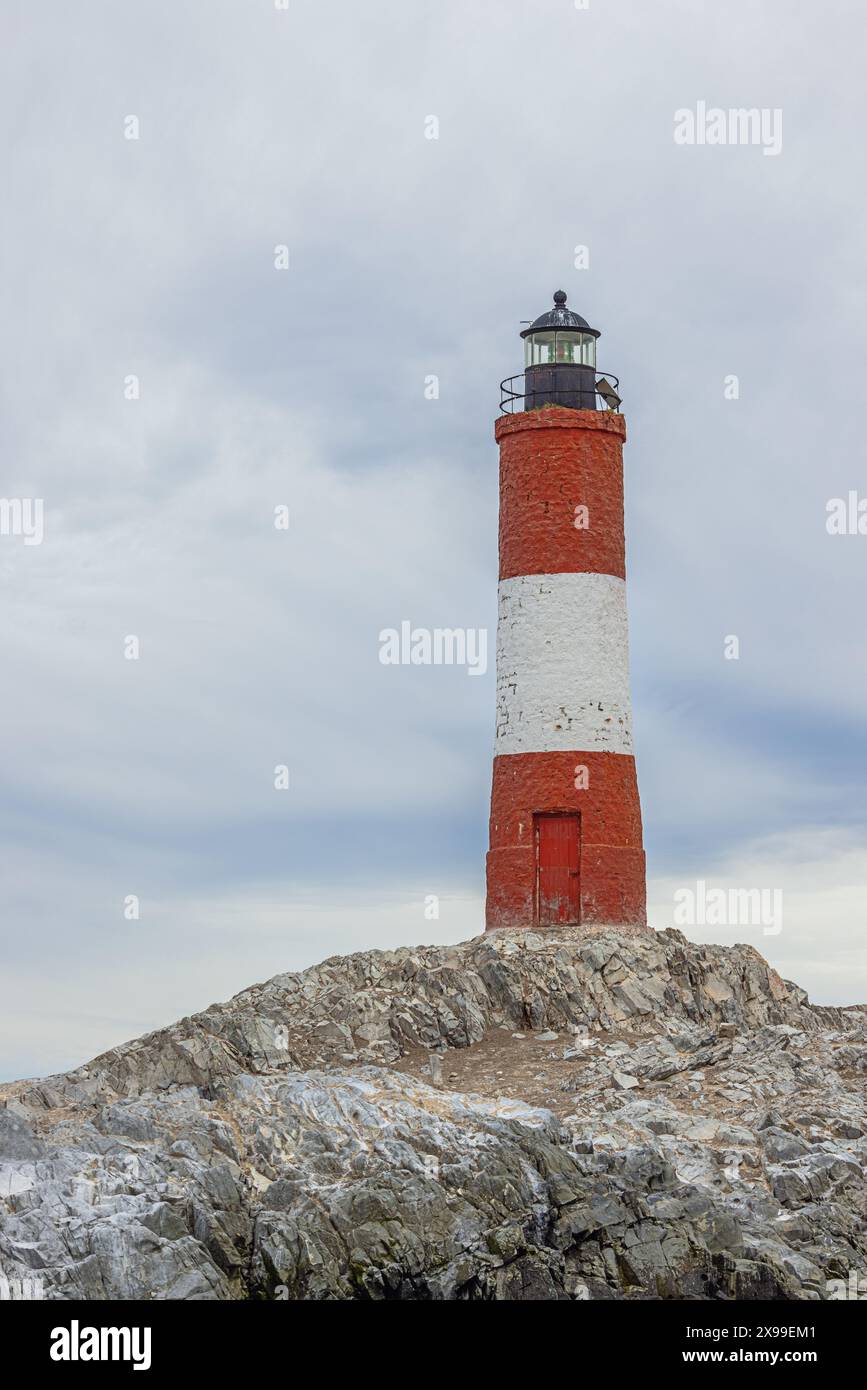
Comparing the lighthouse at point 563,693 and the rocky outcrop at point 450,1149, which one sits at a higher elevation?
the lighthouse at point 563,693

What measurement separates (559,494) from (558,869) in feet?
26.2

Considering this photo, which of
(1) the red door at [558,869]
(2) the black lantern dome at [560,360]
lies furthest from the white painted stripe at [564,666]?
(2) the black lantern dome at [560,360]

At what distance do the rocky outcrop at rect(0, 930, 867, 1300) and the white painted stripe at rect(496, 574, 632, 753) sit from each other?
196 inches

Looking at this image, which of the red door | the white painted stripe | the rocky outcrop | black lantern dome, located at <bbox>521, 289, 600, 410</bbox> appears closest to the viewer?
the rocky outcrop

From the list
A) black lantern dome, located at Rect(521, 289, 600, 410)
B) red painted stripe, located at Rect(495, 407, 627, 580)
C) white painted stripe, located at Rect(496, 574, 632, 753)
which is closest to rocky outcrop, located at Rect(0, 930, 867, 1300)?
white painted stripe, located at Rect(496, 574, 632, 753)

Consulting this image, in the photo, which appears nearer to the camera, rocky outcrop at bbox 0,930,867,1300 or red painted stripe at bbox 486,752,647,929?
rocky outcrop at bbox 0,930,867,1300

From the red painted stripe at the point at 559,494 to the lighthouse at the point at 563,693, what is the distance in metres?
0.02

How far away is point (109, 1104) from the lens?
111 feet

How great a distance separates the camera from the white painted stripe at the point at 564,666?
144 feet

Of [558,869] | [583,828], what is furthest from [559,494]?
[558,869]

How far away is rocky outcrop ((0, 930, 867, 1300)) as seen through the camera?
28.9 m

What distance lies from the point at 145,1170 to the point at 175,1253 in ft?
7.61

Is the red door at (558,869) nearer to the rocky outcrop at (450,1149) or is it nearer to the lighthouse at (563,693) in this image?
the lighthouse at (563,693)

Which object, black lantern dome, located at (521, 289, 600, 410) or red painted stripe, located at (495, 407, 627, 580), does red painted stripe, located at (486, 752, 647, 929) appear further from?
black lantern dome, located at (521, 289, 600, 410)
